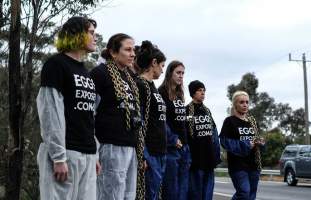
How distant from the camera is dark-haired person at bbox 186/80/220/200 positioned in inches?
325

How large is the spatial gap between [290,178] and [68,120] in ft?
72.9

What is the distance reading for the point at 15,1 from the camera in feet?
35.9

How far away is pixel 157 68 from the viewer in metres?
7.02

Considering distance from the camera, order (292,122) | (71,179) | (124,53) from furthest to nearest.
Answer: (292,122) → (124,53) → (71,179)

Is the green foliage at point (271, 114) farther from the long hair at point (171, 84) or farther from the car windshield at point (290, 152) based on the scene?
the long hair at point (171, 84)

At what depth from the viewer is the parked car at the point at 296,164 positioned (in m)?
24.7

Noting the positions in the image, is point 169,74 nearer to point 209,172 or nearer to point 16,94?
point 209,172

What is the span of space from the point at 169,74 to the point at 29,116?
760cm

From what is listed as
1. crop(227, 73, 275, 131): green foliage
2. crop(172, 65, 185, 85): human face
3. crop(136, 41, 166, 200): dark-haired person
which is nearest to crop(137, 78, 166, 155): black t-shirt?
crop(136, 41, 166, 200): dark-haired person

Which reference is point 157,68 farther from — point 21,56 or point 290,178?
point 290,178

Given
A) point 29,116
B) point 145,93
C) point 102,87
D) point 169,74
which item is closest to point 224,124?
point 169,74

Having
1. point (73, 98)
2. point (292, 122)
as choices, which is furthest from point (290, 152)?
point (292, 122)

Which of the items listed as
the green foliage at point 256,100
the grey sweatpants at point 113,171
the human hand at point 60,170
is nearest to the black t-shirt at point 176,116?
the grey sweatpants at point 113,171

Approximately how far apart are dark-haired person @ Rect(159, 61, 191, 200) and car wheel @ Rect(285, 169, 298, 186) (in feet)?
61.3
